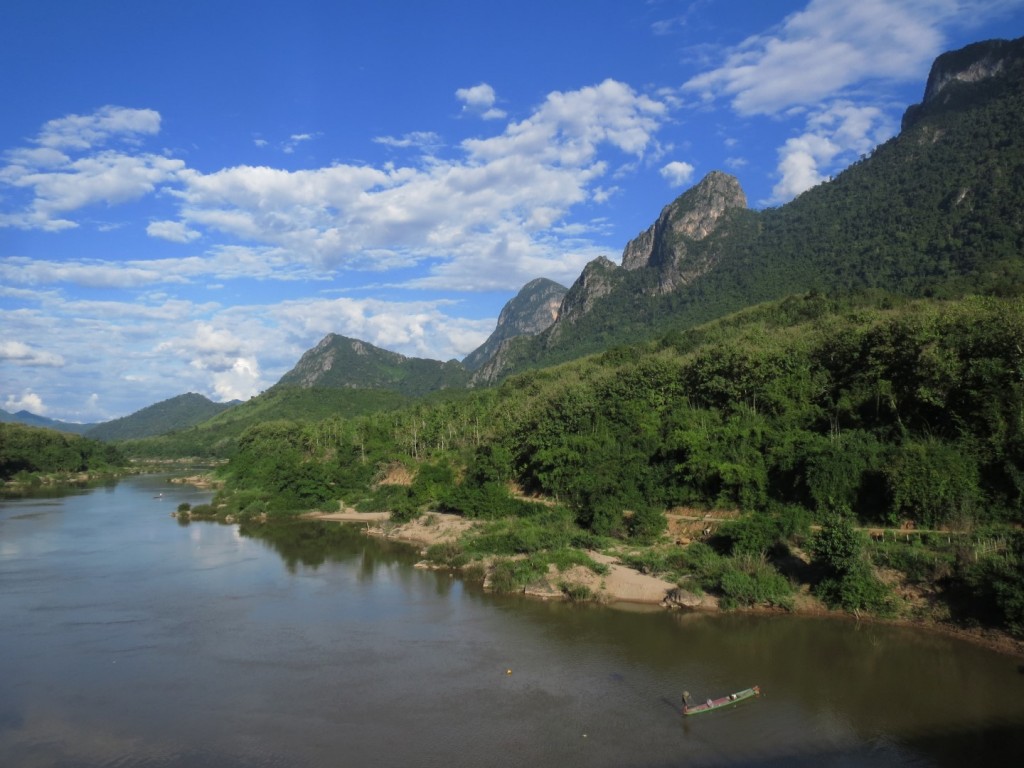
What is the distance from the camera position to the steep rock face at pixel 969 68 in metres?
107

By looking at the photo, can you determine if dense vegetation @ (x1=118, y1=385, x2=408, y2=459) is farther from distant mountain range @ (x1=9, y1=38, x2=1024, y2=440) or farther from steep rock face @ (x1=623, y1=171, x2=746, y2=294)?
steep rock face @ (x1=623, y1=171, x2=746, y2=294)

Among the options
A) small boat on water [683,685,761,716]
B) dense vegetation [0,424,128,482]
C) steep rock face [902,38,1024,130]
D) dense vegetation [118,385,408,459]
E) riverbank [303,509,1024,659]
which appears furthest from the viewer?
dense vegetation [118,385,408,459]

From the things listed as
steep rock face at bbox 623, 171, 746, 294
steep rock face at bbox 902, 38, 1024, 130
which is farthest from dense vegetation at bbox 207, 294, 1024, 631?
steep rock face at bbox 623, 171, 746, 294

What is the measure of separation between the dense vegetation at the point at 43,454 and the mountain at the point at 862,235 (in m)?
78.1

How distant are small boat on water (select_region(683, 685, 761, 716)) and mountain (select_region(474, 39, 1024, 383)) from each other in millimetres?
45511

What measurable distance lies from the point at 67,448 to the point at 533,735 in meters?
105

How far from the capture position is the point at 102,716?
19547 millimetres

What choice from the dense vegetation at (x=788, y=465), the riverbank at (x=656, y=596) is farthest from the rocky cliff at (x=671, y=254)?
the riverbank at (x=656, y=596)

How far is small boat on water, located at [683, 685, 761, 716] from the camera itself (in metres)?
19.1

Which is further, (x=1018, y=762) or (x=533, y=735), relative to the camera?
(x=533, y=735)

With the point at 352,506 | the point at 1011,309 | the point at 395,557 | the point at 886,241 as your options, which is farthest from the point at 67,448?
the point at 886,241

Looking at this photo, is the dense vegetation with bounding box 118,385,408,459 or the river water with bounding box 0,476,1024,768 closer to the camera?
the river water with bounding box 0,476,1024,768

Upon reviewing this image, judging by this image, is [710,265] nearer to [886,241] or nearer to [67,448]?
[886,241]

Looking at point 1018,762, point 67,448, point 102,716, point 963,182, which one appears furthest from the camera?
point 67,448
